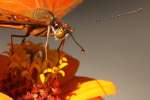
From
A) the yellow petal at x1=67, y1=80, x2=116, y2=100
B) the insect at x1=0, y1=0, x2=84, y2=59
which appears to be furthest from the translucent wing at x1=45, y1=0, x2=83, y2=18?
the yellow petal at x1=67, y1=80, x2=116, y2=100

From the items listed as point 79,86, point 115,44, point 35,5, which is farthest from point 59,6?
point 115,44

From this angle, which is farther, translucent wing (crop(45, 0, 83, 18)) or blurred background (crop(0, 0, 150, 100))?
blurred background (crop(0, 0, 150, 100))

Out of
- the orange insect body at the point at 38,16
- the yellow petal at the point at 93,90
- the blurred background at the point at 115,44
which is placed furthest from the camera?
the blurred background at the point at 115,44

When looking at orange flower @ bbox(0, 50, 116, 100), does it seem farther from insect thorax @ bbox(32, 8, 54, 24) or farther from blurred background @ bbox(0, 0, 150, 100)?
blurred background @ bbox(0, 0, 150, 100)

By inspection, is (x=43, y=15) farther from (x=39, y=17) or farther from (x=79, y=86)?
(x=79, y=86)

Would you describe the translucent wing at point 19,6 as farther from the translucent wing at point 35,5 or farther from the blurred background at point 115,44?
the blurred background at point 115,44

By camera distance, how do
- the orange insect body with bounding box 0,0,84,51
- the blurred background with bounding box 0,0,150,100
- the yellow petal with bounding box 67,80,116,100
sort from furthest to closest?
the blurred background with bounding box 0,0,150,100
the yellow petal with bounding box 67,80,116,100
the orange insect body with bounding box 0,0,84,51

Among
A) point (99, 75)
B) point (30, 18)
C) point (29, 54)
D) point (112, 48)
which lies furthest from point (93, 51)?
point (30, 18)

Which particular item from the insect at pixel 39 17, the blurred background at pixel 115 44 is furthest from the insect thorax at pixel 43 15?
the blurred background at pixel 115 44
